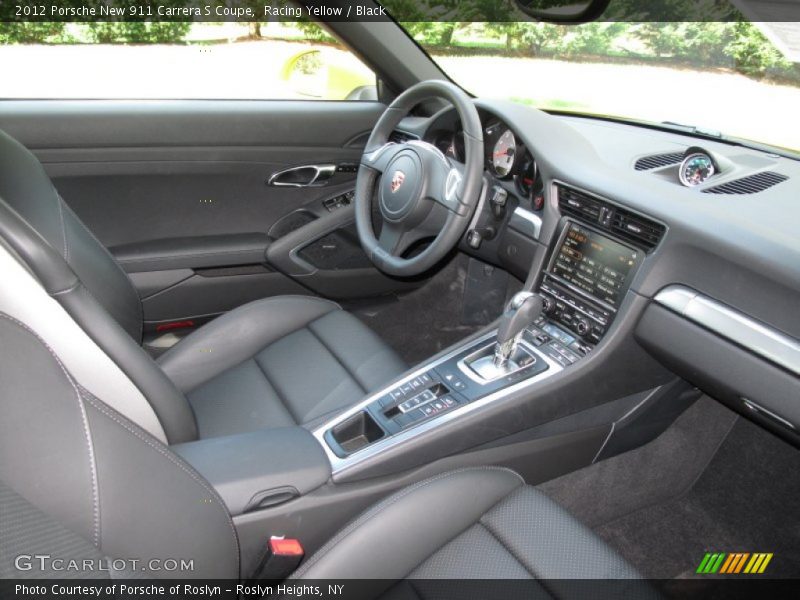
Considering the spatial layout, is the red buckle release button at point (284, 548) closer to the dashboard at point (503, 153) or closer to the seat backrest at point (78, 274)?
the seat backrest at point (78, 274)

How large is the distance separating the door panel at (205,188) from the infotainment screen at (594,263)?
1033 mm

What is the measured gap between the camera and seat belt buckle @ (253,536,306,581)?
1.25m

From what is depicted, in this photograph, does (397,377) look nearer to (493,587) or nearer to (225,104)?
(493,587)

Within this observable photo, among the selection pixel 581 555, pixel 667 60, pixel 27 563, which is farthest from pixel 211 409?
pixel 667 60

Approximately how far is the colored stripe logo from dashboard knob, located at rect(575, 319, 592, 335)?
75 centimetres

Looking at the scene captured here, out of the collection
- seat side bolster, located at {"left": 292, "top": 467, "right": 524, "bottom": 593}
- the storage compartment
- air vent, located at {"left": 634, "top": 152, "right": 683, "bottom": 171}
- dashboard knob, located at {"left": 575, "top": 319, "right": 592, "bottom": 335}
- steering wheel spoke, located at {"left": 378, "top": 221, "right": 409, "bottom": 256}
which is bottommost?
the storage compartment

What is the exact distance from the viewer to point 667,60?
2061 mm

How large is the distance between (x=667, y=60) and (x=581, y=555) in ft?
4.83

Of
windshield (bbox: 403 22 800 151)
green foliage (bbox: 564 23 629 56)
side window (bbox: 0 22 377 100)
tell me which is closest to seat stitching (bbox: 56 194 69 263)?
side window (bbox: 0 22 377 100)

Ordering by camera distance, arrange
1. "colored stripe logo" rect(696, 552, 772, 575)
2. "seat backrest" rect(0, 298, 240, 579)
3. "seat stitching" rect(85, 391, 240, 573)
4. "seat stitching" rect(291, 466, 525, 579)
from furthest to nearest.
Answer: "colored stripe logo" rect(696, 552, 772, 575) < "seat stitching" rect(291, 466, 525, 579) < "seat stitching" rect(85, 391, 240, 573) < "seat backrest" rect(0, 298, 240, 579)

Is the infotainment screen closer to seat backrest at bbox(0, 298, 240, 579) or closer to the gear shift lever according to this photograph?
the gear shift lever

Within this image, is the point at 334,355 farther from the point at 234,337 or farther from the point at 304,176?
the point at 304,176

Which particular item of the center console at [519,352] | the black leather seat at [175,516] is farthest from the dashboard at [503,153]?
the black leather seat at [175,516]

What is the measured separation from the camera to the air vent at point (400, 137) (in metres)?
Result: 2.18
